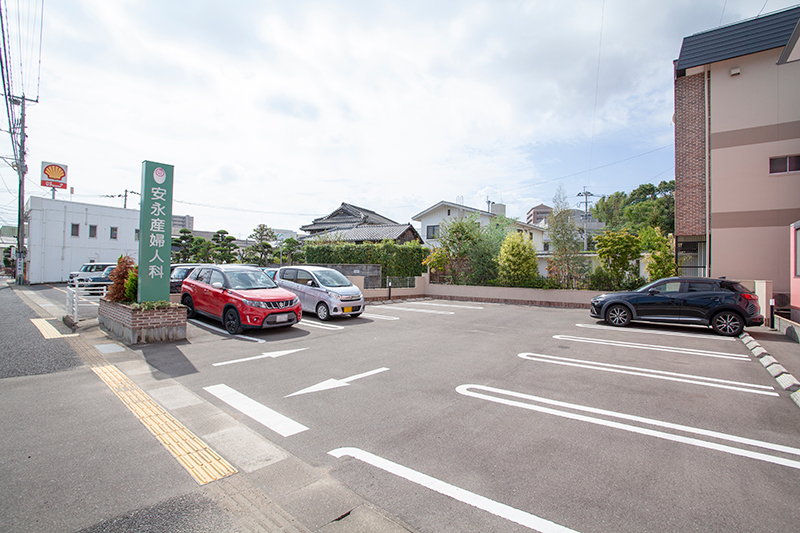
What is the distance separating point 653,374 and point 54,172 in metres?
43.2

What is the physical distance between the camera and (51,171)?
32031 mm

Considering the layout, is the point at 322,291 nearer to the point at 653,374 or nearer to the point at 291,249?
the point at 653,374

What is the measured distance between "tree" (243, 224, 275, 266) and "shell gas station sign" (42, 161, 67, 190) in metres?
20.4

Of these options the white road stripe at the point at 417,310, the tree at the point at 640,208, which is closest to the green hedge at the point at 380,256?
the white road stripe at the point at 417,310

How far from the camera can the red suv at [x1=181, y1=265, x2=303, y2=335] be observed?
8.74m

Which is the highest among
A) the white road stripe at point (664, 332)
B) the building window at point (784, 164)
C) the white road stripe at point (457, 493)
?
→ the building window at point (784, 164)

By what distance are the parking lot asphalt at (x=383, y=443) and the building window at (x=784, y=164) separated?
9.61 m

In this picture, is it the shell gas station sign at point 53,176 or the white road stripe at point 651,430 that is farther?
the shell gas station sign at point 53,176

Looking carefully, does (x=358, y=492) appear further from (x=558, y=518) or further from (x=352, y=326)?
(x=352, y=326)

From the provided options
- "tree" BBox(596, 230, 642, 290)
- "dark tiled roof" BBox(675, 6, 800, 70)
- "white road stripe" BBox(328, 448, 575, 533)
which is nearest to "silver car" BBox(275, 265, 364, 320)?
"white road stripe" BBox(328, 448, 575, 533)

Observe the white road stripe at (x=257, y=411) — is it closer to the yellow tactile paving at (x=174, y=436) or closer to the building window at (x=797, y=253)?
the yellow tactile paving at (x=174, y=436)

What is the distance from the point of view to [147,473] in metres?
3.10

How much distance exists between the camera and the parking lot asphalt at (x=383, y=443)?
260 cm

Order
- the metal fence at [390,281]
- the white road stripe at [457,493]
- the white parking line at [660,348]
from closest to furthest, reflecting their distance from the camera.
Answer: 1. the white road stripe at [457,493]
2. the white parking line at [660,348]
3. the metal fence at [390,281]
